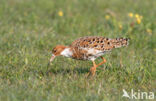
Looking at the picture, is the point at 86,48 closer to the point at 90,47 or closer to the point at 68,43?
the point at 90,47

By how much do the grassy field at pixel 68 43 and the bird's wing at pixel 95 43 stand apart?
49 cm

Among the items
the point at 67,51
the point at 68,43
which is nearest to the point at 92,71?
the point at 67,51

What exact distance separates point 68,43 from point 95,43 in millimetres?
2198

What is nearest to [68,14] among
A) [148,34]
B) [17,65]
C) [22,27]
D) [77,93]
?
[22,27]

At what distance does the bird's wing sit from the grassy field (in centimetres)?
49

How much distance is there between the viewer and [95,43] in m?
7.33

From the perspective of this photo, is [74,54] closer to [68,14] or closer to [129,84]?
[129,84]

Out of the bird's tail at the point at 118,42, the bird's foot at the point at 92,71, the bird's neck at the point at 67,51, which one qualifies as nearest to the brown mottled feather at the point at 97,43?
the bird's tail at the point at 118,42

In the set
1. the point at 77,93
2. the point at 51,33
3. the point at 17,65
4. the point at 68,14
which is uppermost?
the point at 68,14

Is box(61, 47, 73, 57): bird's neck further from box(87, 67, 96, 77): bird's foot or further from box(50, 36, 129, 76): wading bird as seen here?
box(87, 67, 96, 77): bird's foot

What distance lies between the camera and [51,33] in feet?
33.4

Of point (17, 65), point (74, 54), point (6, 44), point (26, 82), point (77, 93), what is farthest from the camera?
point (6, 44)

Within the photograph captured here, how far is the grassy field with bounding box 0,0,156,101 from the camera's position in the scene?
633 cm

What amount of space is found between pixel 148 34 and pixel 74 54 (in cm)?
471
